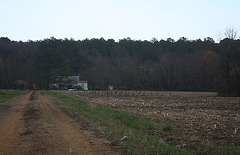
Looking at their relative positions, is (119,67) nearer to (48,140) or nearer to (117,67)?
(117,67)

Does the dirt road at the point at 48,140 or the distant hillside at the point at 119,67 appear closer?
the dirt road at the point at 48,140

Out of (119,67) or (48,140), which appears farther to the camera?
(119,67)

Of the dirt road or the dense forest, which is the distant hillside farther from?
the dirt road

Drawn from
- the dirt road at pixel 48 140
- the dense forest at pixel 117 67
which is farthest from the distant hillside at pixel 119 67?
the dirt road at pixel 48 140

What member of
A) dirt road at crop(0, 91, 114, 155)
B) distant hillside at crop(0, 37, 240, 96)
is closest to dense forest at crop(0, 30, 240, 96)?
distant hillside at crop(0, 37, 240, 96)

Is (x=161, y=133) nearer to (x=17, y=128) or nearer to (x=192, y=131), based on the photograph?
(x=192, y=131)

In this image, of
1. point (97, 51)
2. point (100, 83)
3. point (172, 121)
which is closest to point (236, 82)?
point (172, 121)

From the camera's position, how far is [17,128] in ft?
36.4

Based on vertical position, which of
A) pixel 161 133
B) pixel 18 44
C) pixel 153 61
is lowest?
pixel 161 133

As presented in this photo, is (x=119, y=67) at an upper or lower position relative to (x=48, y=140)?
upper

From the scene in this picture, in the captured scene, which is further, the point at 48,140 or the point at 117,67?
the point at 117,67

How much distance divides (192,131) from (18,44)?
119 metres

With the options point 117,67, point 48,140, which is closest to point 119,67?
point 117,67

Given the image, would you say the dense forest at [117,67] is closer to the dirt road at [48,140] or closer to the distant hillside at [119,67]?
the distant hillside at [119,67]
